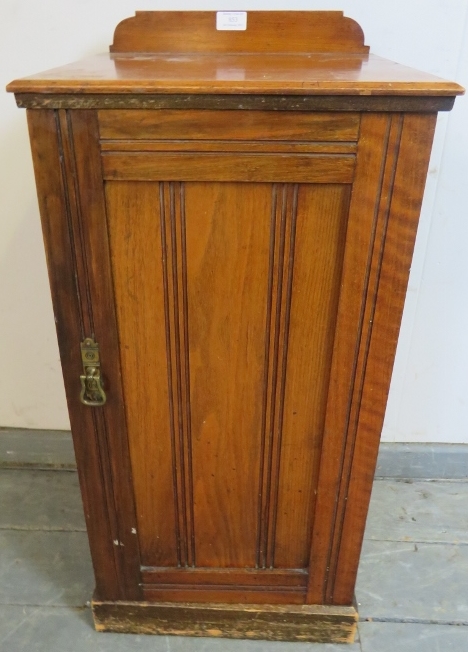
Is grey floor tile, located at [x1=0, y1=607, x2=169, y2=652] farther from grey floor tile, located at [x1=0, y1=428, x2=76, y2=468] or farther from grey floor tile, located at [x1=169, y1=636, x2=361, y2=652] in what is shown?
grey floor tile, located at [x1=0, y1=428, x2=76, y2=468]

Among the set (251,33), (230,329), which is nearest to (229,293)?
(230,329)

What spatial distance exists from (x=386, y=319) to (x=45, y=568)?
3.41 feet

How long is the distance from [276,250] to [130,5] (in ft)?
2.32

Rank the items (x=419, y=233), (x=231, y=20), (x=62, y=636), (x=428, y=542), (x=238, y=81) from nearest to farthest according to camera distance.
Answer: (x=238, y=81), (x=231, y=20), (x=62, y=636), (x=419, y=233), (x=428, y=542)

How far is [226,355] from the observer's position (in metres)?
0.94

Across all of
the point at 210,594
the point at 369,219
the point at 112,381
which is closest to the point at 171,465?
the point at 112,381

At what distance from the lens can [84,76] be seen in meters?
0.79

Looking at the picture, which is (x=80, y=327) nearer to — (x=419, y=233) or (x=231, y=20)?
(x=231, y=20)

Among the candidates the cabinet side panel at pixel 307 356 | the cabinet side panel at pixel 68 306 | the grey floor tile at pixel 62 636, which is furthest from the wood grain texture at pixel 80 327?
the cabinet side panel at pixel 307 356

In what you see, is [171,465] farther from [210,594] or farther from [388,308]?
[388,308]

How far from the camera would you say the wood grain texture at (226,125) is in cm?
76

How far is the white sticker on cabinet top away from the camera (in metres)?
1.12

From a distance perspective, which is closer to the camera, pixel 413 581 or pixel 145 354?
pixel 145 354

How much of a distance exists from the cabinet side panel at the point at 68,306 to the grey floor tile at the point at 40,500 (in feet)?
1.31
